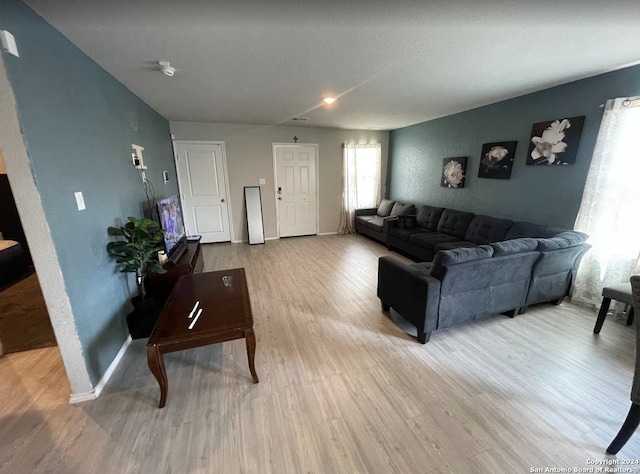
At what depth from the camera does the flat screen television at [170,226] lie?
2.80 meters

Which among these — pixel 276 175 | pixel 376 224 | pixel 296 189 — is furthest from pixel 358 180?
pixel 276 175

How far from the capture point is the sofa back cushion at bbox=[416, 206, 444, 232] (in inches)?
172

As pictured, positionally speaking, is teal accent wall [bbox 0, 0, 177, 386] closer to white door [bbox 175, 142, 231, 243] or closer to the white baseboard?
the white baseboard

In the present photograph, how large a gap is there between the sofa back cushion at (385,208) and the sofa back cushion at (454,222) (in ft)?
4.60

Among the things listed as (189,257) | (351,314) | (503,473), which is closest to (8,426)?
(189,257)

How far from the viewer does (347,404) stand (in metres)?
1.61

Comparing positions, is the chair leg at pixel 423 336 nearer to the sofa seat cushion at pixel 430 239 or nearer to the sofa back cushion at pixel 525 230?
the sofa seat cushion at pixel 430 239

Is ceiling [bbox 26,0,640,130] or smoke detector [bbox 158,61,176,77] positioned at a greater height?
ceiling [bbox 26,0,640,130]

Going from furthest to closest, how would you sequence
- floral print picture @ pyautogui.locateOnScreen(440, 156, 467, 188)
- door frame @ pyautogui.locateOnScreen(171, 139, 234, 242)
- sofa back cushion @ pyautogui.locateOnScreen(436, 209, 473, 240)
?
door frame @ pyautogui.locateOnScreen(171, 139, 234, 242)
floral print picture @ pyautogui.locateOnScreen(440, 156, 467, 188)
sofa back cushion @ pyautogui.locateOnScreen(436, 209, 473, 240)

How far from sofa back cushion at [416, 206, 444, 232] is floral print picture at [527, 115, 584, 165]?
4.73 feet

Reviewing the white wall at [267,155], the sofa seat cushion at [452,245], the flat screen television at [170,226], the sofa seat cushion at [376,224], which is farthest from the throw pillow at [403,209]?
the flat screen television at [170,226]

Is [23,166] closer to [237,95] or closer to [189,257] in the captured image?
[189,257]

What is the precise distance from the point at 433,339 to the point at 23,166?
2980 millimetres

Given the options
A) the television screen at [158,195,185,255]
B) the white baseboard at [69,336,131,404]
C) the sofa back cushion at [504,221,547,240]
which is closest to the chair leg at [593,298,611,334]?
the sofa back cushion at [504,221,547,240]
